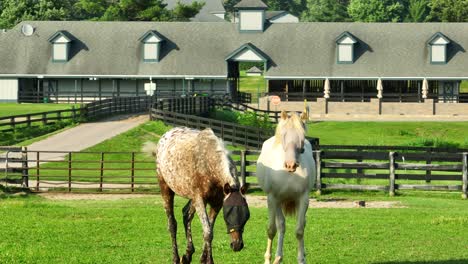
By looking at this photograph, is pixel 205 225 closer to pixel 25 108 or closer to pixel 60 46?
pixel 25 108

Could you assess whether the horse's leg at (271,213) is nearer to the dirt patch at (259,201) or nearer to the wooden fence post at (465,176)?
the dirt patch at (259,201)

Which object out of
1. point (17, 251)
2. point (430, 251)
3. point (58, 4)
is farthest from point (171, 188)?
point (58, 4)

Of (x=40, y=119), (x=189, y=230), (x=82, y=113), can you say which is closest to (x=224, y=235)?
(x=189, y=230)

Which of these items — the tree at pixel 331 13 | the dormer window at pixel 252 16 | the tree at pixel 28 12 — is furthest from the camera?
the tree at pixel 331 13

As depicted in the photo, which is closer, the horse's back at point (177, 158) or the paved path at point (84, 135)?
the horse's back at point (177, 158)

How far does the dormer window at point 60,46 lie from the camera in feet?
281

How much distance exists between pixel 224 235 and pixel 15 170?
Answer: 15224 millimetres

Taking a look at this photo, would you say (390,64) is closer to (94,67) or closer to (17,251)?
(94,67)

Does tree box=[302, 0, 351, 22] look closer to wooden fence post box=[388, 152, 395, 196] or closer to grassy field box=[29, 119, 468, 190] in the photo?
grassy field box=[29, 119, 468, 190]

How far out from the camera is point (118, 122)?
59.1 meters

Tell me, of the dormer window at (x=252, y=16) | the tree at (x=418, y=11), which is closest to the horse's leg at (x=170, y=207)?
the dormer window at (x=252, y=16)

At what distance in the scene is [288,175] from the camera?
614 inches

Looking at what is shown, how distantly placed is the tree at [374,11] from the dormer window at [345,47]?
75.0 meters

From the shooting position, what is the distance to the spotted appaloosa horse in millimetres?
13828
